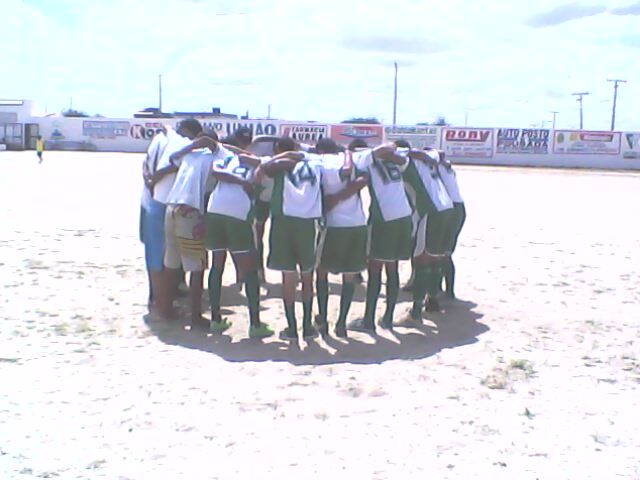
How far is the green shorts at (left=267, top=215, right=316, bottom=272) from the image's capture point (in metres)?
6.90

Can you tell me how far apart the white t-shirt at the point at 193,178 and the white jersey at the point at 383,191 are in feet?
4.13

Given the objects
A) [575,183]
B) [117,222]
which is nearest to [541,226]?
[117,222]

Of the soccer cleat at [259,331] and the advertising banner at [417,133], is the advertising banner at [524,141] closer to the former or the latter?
the advertising banner at [417,133]

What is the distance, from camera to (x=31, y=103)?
224ft

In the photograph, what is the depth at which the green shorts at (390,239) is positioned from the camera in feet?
24.0

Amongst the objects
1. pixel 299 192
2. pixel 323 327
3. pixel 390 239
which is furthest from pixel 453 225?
pixel 299 192

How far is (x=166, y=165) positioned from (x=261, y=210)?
131cm

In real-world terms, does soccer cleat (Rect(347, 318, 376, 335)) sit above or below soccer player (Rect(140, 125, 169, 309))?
below

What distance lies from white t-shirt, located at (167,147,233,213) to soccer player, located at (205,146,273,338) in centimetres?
13

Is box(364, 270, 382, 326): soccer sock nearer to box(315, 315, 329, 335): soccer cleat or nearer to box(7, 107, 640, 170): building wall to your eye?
box(315, 315, 329, 335): soccer cleat

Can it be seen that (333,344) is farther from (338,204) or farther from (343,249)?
(338,204)

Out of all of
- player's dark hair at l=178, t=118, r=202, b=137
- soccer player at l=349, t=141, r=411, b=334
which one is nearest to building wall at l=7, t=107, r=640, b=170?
player's dark hair at l=178, t=118, r=202, b=137

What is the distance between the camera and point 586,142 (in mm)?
58188

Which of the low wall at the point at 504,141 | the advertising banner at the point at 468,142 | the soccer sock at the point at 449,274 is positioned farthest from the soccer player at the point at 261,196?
the advertising banner at the point at 468,142
